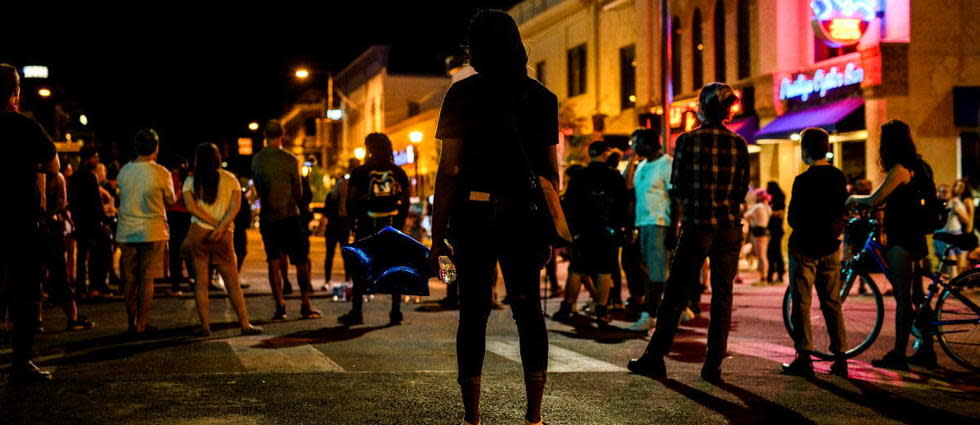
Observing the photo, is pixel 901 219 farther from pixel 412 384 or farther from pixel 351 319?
pixel 351 319

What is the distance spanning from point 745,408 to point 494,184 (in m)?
A: 2.27

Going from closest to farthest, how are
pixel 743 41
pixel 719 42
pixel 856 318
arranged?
pixel 856 318 → pixel 743 41 → pixel 719 42

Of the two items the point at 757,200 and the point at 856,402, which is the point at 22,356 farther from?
the point at 757,200

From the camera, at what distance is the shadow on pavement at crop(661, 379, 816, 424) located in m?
5.74

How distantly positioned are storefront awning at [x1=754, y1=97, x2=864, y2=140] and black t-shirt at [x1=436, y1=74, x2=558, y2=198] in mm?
18239

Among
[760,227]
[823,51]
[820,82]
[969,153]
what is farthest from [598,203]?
[823,51]

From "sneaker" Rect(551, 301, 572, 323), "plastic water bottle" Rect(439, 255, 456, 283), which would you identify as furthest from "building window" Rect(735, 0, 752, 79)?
"plastic water bottle" Rect(439, 255, 456, 283)

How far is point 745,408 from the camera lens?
19.9 feet

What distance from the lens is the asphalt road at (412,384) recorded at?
5707 mm

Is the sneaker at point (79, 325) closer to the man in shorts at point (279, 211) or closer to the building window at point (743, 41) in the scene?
the man in shorts at point (279, 211)

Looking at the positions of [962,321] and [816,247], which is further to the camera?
[962,321]

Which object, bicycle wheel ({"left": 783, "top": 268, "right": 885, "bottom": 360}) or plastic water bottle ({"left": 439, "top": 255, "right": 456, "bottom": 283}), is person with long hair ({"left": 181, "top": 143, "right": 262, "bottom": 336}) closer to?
bicycle wheel ({"left": 783, "top": 268, "right": 885, "bottom": 360})

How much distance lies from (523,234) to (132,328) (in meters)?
5.78

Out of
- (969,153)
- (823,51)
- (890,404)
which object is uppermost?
(823,51)
